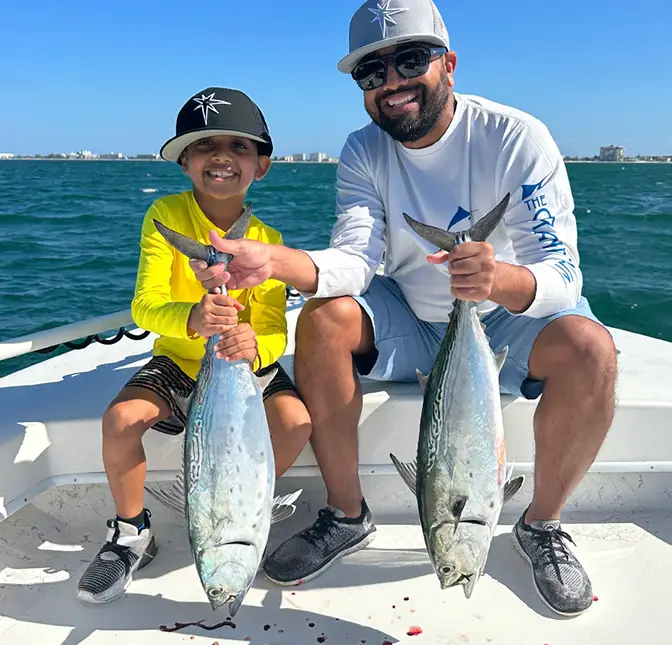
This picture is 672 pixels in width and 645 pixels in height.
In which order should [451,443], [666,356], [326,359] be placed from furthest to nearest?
[666,356] < [326,359] < [451,443]

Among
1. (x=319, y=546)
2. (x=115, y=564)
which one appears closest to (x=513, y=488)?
(x=319, y=546)

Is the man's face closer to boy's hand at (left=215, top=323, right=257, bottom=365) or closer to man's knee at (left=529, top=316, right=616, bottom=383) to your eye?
man's knee at (left=529, top=316, right=616, bottom=383)

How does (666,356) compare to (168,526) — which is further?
(666,356)

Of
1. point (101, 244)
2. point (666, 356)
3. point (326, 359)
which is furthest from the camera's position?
point (101, 244)

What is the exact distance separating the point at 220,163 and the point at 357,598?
1.63 meters

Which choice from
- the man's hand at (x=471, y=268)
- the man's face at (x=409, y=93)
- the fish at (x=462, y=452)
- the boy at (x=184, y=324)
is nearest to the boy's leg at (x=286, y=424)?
the boy at (x=184, y=324)

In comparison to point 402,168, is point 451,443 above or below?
below

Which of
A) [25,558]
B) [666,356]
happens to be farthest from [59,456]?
[666,356]

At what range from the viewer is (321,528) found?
7.75 ft

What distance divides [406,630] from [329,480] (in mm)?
554

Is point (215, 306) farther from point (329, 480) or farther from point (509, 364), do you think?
point (509, 364)

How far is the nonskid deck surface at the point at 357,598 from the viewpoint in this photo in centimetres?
204

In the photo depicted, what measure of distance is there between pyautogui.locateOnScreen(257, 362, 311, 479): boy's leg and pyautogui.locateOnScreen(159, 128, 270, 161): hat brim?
0.94 metres

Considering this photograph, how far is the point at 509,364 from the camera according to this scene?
235 cm
